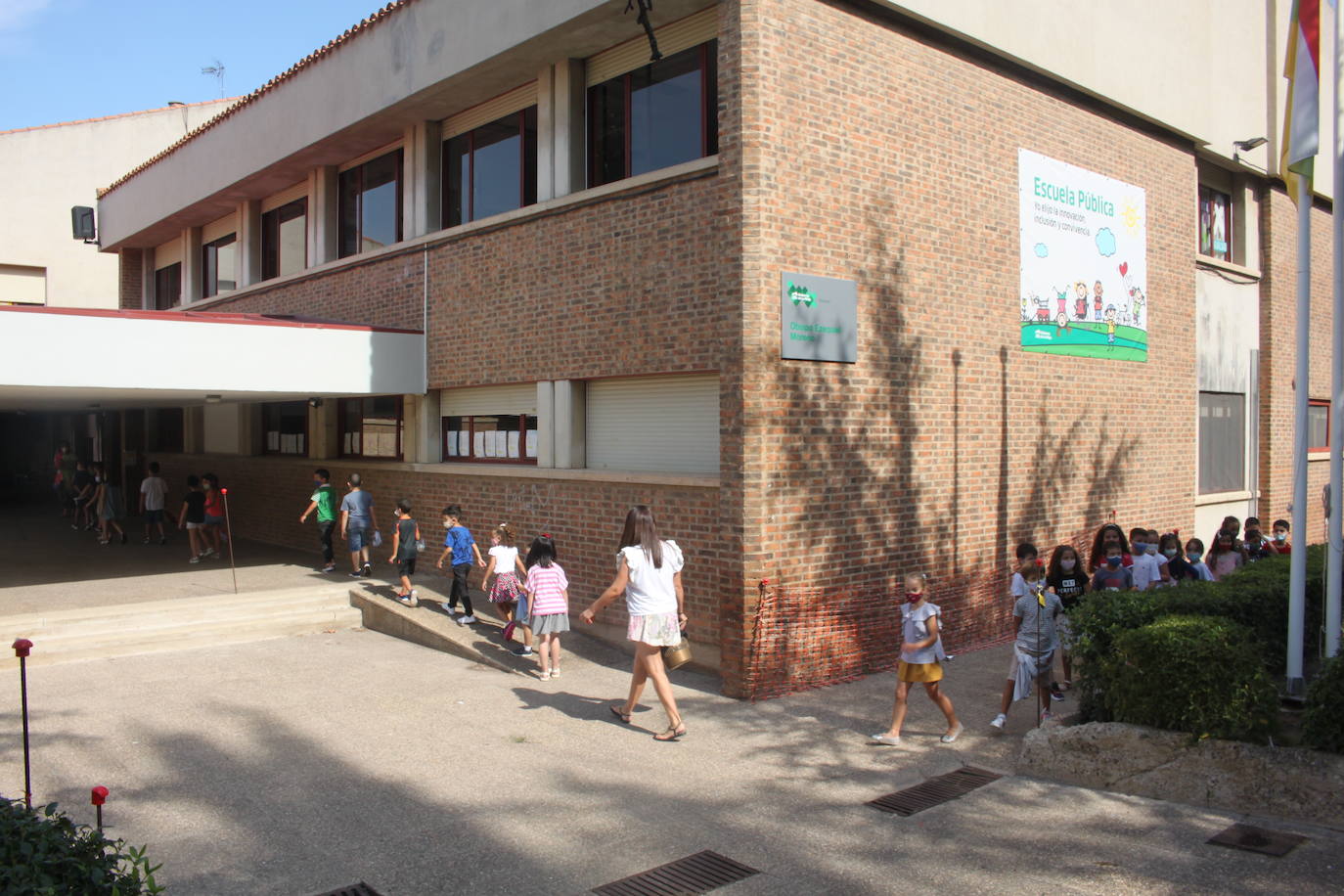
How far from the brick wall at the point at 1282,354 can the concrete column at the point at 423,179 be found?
14.2m

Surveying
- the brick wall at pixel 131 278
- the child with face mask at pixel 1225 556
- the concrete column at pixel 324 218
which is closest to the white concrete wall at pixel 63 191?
the brick wall at pixel 131 278

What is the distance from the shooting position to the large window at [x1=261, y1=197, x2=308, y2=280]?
1798 centimetres

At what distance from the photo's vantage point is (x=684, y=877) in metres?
5.70

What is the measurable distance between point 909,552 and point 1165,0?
32.3 feet

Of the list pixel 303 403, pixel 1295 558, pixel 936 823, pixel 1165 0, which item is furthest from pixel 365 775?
pixel 1165 0

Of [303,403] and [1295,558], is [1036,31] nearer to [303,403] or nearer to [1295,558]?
[1295,558]

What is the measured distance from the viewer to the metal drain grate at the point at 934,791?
270 inches

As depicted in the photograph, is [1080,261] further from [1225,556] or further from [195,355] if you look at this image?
[195,355]

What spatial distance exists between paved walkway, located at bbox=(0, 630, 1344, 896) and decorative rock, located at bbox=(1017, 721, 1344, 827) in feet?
0.59

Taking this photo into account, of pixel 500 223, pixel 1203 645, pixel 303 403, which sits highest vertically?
pixel 500 223

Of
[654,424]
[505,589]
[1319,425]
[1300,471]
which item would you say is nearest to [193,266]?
[505,589]

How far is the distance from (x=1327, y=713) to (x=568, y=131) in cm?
948

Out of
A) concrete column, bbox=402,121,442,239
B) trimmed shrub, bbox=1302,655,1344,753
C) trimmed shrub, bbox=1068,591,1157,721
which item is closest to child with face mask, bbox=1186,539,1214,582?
trimmed shrub, bbox=1068,591,1157,721

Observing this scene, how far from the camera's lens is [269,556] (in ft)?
56.1
